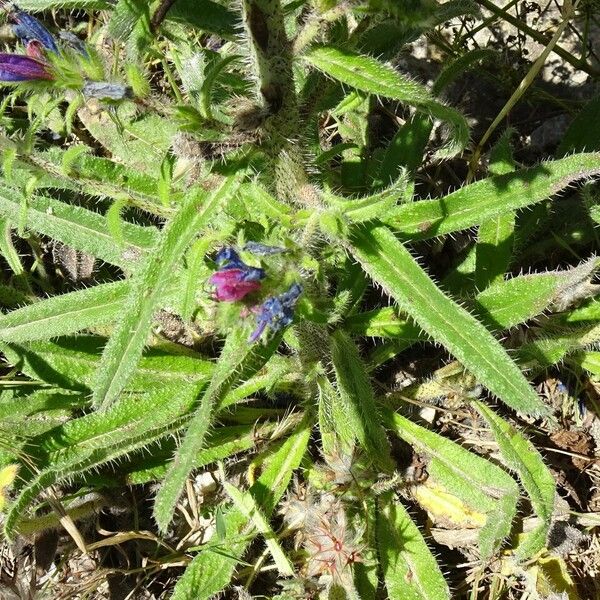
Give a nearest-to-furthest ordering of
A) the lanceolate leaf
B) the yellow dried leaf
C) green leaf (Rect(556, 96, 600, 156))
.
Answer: the lanceolate leaf
the yellow dried leaf
green leaf (Rect(556, 96, 600, 156))

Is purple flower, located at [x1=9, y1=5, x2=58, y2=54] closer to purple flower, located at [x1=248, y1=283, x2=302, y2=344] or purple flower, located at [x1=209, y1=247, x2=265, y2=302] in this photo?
purple flower, located at [x1=209, y1=247, x2=265, y2=302]

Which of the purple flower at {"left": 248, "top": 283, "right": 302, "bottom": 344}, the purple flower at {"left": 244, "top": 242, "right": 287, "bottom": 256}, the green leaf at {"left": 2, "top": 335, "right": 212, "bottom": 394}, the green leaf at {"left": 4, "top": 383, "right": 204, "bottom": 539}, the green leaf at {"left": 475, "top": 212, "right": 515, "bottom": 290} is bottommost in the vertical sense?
the green leaf at {"left": 4, "top": 383, "right": 204, "bottom": 539}

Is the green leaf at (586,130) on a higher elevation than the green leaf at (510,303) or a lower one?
higher

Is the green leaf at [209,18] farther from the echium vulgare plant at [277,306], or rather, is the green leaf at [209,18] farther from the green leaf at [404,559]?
the green leaf at [404,559]

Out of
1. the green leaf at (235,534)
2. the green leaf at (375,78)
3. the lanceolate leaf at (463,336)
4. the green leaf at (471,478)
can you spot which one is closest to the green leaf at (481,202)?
the lanceolate leaf at (463,336)

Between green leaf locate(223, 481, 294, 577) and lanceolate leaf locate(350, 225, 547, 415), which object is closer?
lanceolate leaf locate(350, 225, 547, 415)

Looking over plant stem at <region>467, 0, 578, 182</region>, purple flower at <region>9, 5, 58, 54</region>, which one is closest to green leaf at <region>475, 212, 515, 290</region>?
plant stem at <region>467, 0, 578, 182</region>

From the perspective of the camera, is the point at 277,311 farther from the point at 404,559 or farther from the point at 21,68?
the point at 404,559
